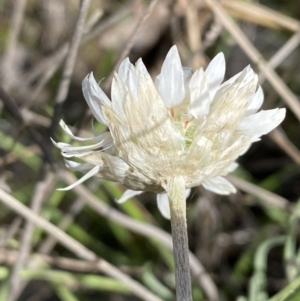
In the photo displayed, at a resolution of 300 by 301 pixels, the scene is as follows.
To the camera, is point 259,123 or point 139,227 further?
point 139,227

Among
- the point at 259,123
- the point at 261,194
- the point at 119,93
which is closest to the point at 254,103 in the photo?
the point at 259,123

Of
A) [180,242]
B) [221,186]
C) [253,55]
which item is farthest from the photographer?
[253,55]

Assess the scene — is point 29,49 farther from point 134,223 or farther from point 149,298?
point 149,298

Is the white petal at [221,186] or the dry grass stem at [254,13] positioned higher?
the dry grass stem at [254,13]

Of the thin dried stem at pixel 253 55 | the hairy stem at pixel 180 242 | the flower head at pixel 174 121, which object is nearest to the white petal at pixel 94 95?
the flower head at pixel 174 121

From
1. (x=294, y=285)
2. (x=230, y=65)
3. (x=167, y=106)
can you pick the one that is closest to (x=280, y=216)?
(x=294, y=285)

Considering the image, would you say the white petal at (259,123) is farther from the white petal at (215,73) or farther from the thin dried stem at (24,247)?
the thin dried stem at (24,247)

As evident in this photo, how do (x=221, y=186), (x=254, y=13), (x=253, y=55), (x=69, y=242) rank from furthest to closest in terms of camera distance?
1. (x=254, y=13)
2. (x=253, y=55)
3. (x=69, y=242)
4. (x=221, y=186)

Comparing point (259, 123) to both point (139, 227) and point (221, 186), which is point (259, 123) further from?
point (139, 227)
